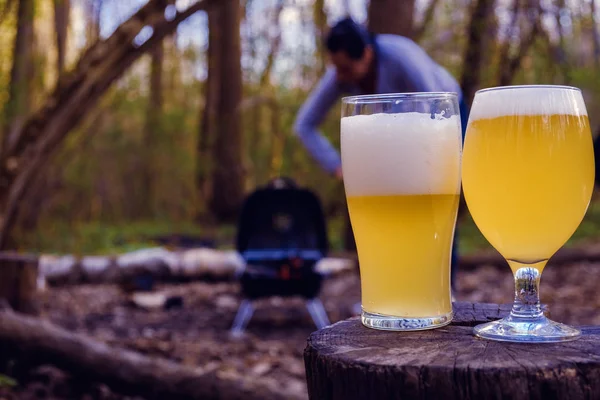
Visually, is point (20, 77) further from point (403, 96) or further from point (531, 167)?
point (531, 167)

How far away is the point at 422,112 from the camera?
A: 1.33 metres

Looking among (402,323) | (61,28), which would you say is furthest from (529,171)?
(61,28)

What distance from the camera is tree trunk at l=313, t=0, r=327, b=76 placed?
9359 millimetres

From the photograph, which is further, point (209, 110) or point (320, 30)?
point (209, 110)

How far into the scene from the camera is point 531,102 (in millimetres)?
1246

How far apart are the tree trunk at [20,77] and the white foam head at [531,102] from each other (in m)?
4.52

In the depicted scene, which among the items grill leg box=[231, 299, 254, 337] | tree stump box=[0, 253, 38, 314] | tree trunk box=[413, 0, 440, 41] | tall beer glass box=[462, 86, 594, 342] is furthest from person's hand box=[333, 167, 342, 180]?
tree trunk box=[413, 0, 440, 41]

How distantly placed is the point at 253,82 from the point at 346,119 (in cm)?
1301

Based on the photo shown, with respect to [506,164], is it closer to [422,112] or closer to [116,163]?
[422,112]

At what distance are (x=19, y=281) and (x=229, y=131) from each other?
8977 millimetres

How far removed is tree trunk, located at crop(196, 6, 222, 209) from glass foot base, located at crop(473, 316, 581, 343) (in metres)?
11.9

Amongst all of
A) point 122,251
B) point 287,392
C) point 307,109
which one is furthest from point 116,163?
point 287,392

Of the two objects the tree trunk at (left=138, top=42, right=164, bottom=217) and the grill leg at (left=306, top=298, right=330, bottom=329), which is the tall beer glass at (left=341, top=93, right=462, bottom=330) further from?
the tree trunk at (left=138, top=42, right=164, bottom=217)

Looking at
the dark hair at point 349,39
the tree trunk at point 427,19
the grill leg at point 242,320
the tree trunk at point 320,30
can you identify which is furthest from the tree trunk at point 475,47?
the dark hair at point 349,39
